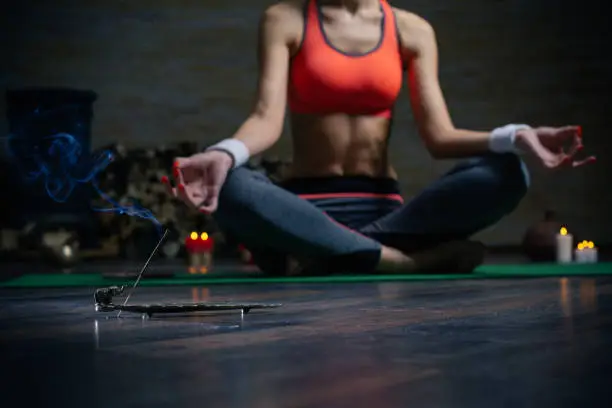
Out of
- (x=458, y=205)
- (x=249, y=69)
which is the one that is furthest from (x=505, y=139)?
(x=249, y=69)

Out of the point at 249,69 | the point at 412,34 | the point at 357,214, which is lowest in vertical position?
the point at 357,214

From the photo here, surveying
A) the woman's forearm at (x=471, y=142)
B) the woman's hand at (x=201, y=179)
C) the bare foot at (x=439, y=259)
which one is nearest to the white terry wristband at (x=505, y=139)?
the woman's forearm at (x=471, y=142)

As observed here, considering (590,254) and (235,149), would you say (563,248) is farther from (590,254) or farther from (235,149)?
(235,149)

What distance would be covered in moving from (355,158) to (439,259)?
34 cm

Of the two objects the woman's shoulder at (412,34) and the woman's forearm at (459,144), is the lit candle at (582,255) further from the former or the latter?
the woman's shoulder at (412,34)

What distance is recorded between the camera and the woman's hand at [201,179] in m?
2.06

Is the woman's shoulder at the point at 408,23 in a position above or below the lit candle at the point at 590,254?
above

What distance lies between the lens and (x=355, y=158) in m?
2.53

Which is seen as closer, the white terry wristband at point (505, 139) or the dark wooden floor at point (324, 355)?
the dark wooden floor at point (324, 355)

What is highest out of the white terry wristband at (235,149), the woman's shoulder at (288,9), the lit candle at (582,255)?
the woman's shoulder at (288,9)

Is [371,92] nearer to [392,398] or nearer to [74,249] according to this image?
[74,249]

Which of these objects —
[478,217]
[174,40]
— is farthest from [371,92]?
[174,40]

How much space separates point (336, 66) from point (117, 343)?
4.97ft

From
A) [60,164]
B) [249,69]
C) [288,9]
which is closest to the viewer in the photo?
[288,9]
